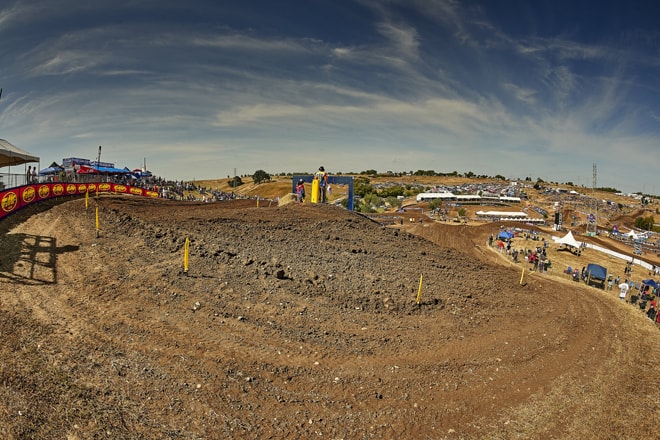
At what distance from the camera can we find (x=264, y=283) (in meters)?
10.9

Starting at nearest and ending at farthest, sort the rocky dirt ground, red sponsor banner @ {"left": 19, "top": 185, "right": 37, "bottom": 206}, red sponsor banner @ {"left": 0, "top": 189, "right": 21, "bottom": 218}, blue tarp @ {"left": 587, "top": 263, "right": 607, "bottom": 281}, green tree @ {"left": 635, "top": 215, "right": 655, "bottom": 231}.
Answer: the rocky dirt ground
red sponsor banner @ {"left": 0, "top": 189, "right": 21, "bottom": 218}
red sponsor banner @ {"left": 19, "top": 185, "right": 37, "bottom": 206}
blue tarp @ {"left": 587, "top": 263, "right": 607, "bottom": 281}
green tree @ {"left": 635, "top": 215, "right": 655, "bottom": 231}

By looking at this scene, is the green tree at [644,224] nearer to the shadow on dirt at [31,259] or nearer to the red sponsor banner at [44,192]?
the shadow on dirt at [31,259]

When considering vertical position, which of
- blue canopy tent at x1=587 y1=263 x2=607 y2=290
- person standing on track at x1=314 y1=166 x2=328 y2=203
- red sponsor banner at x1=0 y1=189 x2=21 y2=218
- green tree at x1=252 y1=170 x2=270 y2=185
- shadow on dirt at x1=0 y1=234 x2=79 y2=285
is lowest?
blue canopy tent at x1=587 y1=263 x2=607 y2=290

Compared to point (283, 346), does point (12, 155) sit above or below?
above

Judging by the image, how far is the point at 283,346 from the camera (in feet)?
26.5

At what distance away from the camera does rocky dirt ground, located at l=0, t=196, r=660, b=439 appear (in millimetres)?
6004

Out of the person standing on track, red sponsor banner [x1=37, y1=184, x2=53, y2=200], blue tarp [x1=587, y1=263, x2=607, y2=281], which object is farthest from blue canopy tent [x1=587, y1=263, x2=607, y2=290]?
red sponsor banner [x1=37, y1=184, x2=53, y2=200]

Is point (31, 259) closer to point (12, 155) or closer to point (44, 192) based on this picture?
point (44, 192)

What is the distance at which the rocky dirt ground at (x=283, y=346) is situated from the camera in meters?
6.00

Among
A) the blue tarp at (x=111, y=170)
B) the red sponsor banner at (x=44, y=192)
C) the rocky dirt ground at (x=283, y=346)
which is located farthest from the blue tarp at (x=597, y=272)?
the blue tarp at (x=111, y=170)

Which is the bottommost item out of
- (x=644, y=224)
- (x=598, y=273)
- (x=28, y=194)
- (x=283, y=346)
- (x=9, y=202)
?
(x=598, y=273)

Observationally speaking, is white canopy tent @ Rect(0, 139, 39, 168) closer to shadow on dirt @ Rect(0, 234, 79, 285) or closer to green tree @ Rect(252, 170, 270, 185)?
shadow on dirt @ Rect(0, 234, 79, 285)

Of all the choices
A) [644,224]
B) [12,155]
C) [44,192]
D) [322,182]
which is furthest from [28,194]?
[644,224]

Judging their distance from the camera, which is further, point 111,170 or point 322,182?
point 111,170
